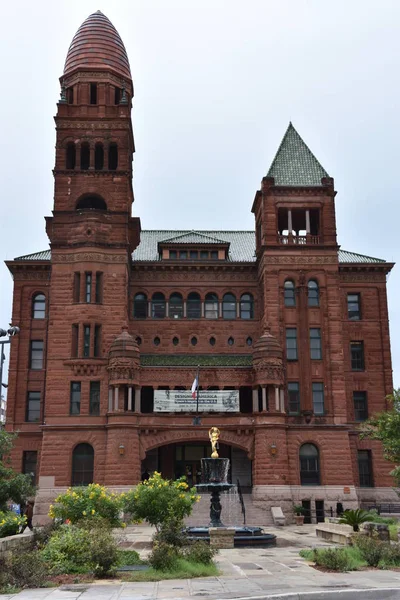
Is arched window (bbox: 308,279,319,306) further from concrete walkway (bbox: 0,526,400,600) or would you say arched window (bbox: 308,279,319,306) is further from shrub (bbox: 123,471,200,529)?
concrete walkway (bbox: 0,526,400,600)

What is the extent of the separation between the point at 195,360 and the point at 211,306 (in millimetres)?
6244

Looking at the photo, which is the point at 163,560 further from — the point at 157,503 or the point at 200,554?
the point at 157,503

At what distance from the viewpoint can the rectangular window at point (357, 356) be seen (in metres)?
57.5

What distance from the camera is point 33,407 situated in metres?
56.2

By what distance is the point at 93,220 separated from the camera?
2131 inches

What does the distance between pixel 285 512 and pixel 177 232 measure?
30.4 metres

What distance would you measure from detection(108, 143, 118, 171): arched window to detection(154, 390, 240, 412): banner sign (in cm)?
2001

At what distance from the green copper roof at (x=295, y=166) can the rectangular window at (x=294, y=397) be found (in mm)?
16650

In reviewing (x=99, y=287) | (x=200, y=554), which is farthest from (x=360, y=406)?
(x=200, y=554)

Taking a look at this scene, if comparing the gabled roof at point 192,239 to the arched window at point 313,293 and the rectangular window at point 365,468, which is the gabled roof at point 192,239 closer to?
the arched window at point 313,293

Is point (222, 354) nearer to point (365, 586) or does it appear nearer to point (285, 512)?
point (285, 512)

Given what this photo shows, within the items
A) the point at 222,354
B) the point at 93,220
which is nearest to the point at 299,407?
the point at 222,354

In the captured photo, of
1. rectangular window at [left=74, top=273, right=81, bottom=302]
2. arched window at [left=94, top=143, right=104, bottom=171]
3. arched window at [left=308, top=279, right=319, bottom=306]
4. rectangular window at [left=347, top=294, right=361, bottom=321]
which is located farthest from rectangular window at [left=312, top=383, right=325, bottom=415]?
arched window at [left=94, top=143, right=104, bottom=171]

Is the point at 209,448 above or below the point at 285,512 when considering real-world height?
above
